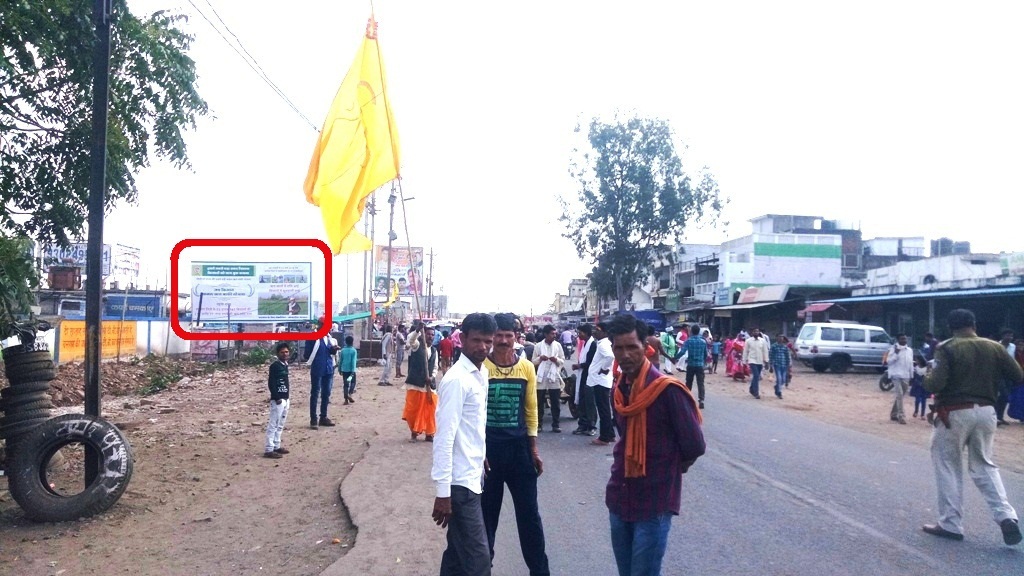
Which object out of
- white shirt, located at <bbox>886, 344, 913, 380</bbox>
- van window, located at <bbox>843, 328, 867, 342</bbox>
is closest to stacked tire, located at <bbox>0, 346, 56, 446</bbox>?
white shirt, located at <bbox>886, 344, 913, 380</bbox>

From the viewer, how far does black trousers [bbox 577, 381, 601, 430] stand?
12.0m

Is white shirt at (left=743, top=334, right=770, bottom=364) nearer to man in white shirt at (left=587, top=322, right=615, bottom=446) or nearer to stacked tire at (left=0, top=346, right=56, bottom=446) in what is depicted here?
man in white shirt at (left=587, top=322, right=615, bottom=446)

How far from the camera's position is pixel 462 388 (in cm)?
414

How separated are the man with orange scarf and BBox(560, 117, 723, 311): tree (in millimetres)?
A: 39778

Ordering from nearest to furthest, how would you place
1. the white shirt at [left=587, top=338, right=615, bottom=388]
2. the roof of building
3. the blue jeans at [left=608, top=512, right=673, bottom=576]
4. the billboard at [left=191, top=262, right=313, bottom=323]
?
the blue jeans at [left=608, top=512, right=673, bottom=576] → the billboard at [left=191, top=262, right=313, bottom=323] → the white shirt at [left=587, top=338, right=615, bottom=388] → the roof of building

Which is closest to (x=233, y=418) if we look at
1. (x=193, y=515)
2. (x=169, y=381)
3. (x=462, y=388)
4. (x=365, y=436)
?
(x=365, y=436)

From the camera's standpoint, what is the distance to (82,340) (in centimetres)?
2675

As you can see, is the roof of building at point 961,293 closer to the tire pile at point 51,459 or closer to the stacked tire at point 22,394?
the tire pile at point 51,459

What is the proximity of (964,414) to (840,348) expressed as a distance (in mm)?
24406

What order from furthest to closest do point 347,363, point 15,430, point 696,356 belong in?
point 347,363, point 696,356, point 15,430

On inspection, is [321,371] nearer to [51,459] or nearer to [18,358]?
[18,358]

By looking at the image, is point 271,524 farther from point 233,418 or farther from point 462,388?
point 233,418

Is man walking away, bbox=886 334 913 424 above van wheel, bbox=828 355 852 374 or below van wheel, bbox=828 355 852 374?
above

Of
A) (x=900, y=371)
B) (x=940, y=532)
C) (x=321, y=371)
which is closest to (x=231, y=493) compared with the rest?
(x=321, y=371)
